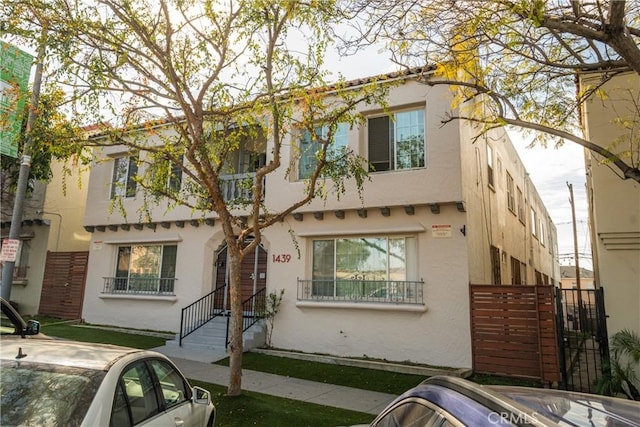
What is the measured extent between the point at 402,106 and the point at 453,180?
252 cm

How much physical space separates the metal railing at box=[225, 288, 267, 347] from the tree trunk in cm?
477

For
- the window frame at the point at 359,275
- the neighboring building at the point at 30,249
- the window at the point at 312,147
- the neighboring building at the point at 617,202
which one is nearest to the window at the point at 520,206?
the window frame at the point at 359,275

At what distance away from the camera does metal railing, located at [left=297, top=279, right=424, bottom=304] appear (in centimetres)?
1044

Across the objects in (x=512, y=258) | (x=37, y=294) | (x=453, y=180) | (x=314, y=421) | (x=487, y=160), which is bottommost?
(x=314, y=421)

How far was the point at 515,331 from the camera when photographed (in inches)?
367

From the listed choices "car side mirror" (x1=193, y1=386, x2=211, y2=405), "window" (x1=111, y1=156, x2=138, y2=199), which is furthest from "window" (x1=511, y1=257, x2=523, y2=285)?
"window" (x1=111, y1=156, x2=138, y2=199)

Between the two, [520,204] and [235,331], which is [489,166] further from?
[235,331]

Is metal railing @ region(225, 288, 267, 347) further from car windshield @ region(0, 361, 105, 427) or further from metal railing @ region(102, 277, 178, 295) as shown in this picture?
car windshield @ region(0, 361, 105, 427)

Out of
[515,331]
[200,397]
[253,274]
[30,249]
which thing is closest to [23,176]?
[253,274]

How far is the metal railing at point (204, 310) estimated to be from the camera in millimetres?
13008

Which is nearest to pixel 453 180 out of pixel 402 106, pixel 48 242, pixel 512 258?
pixel 402 106

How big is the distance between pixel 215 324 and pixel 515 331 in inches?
317

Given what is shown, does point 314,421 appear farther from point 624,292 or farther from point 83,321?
point 83,321

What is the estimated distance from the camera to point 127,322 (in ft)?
47.6
